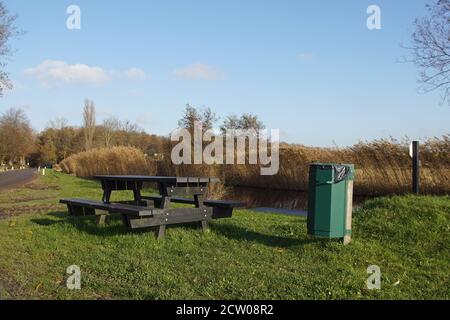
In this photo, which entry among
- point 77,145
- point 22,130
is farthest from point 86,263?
point 22,130

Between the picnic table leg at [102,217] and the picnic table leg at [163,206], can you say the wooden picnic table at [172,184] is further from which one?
the picnic table leg at [102,217]

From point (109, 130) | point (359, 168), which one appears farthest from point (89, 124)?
point (359, 168)

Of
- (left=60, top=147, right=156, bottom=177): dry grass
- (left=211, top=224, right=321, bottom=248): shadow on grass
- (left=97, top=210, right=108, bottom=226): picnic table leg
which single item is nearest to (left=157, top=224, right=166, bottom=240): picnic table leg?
(left=211, top=224, right=321, bottom=248): shadow on grass

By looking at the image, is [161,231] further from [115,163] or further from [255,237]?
[115,163]

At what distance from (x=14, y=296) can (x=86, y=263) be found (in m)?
1.43

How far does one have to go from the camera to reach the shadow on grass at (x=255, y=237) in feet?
23.3

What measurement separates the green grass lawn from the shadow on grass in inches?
0.6

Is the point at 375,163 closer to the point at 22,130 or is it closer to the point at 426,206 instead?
the point at 426,206

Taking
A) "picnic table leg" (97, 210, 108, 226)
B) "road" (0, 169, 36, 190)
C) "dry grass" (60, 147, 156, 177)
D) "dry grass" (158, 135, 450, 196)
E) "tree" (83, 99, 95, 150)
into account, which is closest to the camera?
"picnic table leg" (97, 210, 108, 226)

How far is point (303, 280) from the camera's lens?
5.33 metres

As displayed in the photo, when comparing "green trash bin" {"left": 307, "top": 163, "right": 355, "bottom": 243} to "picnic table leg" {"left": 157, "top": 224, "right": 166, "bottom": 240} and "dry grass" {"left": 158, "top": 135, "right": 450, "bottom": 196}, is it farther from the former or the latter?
"dry grass" {"left": 158, "top": 135, "right": 450, "bottom": 196}

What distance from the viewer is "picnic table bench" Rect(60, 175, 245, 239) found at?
23.9 ft

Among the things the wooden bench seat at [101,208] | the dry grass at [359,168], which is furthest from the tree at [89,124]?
the wooden bench seat at [101,208]

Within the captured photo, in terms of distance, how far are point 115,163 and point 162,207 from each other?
74.5ft
